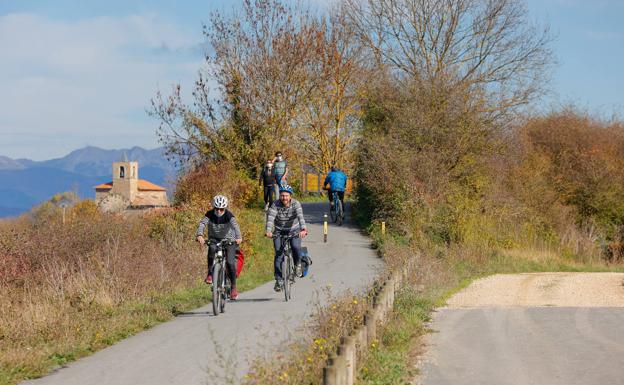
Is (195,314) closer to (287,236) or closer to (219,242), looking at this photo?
(219,242)

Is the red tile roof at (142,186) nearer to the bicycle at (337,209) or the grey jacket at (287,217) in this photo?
the bicycle at (337,209)

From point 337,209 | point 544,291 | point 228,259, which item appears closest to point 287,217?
point 228,259

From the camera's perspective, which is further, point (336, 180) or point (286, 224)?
point (336, 180)

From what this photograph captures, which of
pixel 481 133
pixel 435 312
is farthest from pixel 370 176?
pixel 435 312

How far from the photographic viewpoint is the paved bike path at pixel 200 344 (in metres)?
8.90

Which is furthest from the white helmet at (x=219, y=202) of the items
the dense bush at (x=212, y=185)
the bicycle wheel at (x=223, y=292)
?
the dense bush at (x=212, y=185)

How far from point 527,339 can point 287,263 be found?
5.42m

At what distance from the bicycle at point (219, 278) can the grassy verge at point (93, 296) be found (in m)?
0.89

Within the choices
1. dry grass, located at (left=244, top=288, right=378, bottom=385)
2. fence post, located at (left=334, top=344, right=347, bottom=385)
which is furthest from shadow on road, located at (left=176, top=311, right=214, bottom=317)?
fence post, located at (left=334, top=344, right=347, bottom=385)

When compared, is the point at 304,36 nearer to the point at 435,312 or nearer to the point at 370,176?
the point at 370,176

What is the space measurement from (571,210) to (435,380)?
26151 mm

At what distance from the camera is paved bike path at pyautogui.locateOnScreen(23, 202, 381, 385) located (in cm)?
890

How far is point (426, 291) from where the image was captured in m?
15.6

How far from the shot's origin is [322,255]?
2480 centimetres
